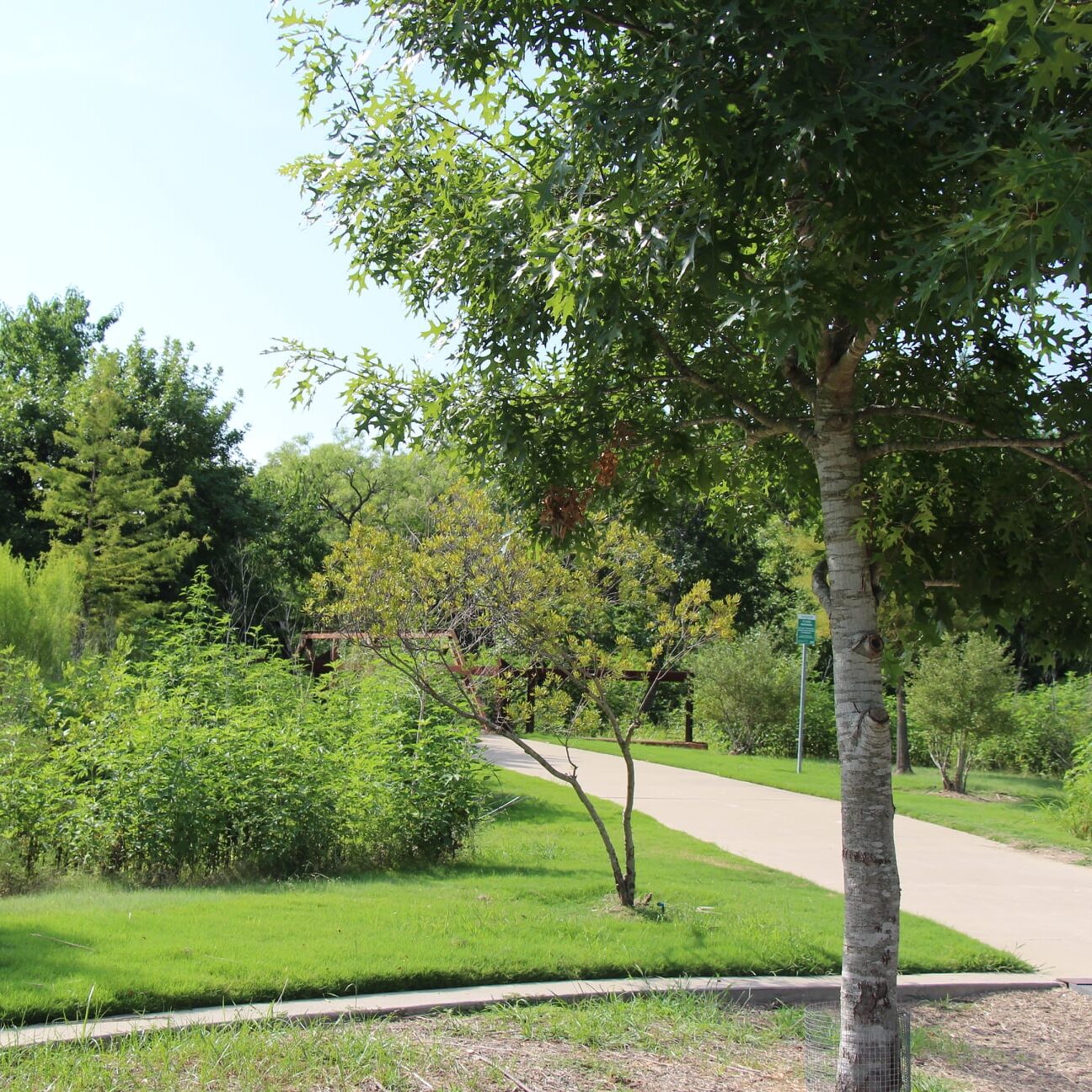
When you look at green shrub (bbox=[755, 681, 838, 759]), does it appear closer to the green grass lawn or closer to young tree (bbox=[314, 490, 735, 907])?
the green grass lawn

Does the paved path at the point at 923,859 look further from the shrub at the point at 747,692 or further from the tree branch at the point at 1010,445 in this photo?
the shrub at the point at 747,692

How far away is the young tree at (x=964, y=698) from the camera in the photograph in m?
16.7

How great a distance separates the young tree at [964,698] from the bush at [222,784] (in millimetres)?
10004

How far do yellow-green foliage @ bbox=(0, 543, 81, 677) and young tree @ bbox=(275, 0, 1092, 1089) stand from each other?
36.3 feet

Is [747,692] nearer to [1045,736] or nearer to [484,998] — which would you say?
[1045,736]

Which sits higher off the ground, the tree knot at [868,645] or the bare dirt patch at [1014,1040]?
the tree knot at [868,645]

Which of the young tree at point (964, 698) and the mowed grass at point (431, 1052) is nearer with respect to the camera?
the mowed grass at point (431, 1052)

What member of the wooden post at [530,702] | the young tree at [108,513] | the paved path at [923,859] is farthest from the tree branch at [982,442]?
the young tree at [108,513]

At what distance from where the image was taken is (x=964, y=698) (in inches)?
660

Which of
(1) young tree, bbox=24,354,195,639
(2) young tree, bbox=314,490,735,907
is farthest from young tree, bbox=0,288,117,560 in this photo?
(2) young tree, bbox=314,490,735,907

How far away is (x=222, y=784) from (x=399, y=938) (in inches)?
92.6

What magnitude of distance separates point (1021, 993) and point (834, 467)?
12.0ft

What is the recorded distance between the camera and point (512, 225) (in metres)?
4.27

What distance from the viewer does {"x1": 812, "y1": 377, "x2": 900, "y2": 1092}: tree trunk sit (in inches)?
163
